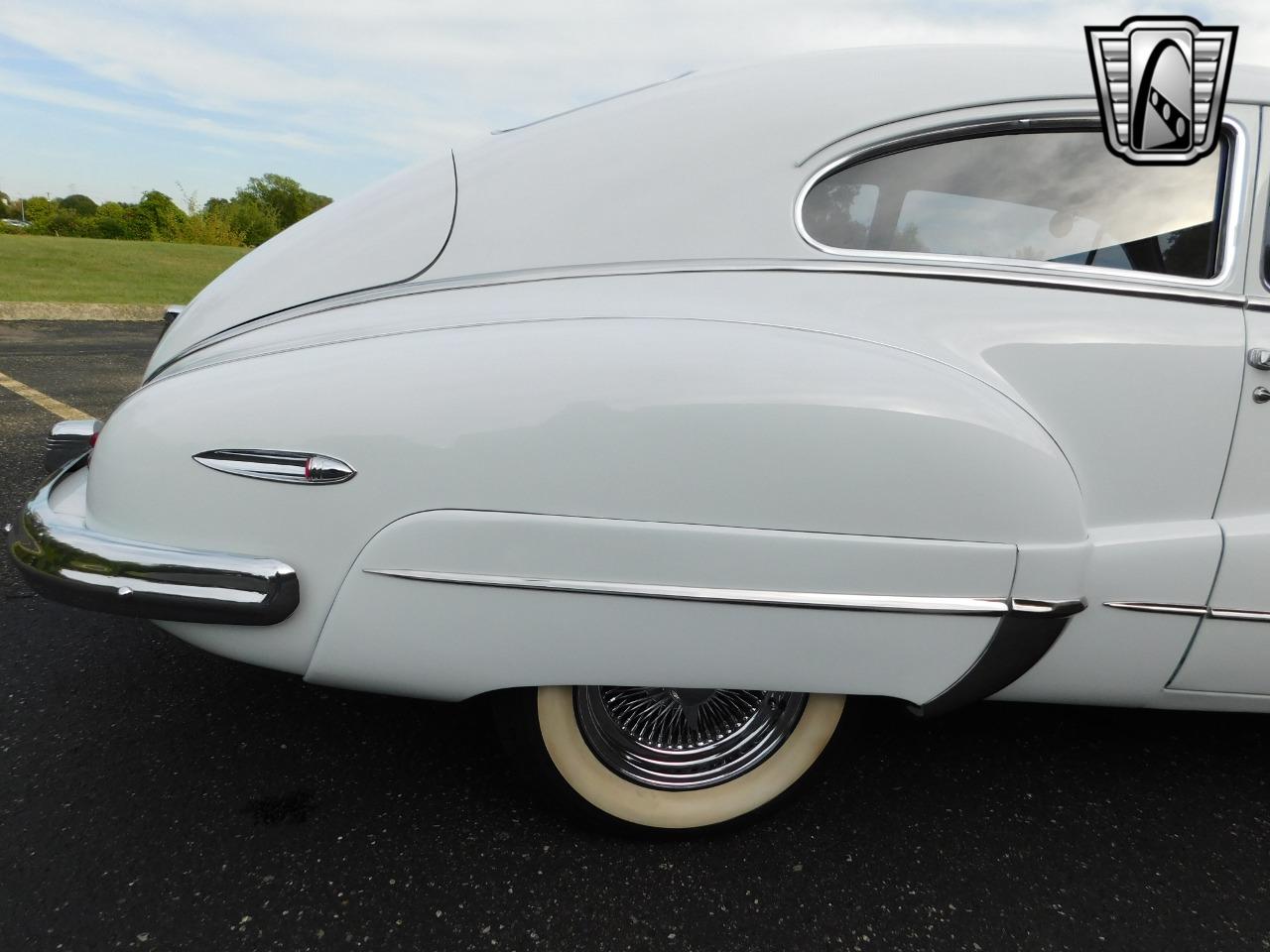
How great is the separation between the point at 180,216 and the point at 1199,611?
36.7 metres

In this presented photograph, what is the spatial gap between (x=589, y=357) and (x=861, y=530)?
581 mm

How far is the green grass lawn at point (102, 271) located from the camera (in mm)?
11008

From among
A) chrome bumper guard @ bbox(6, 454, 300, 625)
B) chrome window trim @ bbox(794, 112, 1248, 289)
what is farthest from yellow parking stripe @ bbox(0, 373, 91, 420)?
chrome window trim @ bbox(794, 112, 1248, 289)

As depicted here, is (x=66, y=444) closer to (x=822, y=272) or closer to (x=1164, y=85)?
(x=822, y=272)

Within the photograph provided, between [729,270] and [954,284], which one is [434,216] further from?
[954,284]

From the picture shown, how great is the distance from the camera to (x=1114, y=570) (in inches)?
71.2

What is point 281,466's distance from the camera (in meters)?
1.59

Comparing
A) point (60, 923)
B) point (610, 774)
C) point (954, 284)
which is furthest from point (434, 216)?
point (60, 923)

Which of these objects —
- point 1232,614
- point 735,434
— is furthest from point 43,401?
point 1232,614

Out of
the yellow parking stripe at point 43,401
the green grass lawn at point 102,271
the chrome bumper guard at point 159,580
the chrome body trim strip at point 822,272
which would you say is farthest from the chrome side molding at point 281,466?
the green grass lawn at point 102,271

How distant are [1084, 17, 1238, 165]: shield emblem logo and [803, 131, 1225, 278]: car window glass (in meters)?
0.04

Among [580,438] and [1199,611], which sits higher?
[580,438]

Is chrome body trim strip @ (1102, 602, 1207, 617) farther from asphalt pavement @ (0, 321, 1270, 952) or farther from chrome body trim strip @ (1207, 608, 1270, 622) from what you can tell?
asphalt pavement @ (0, 321, 1270, 952)

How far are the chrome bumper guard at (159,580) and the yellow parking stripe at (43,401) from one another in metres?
3.50
